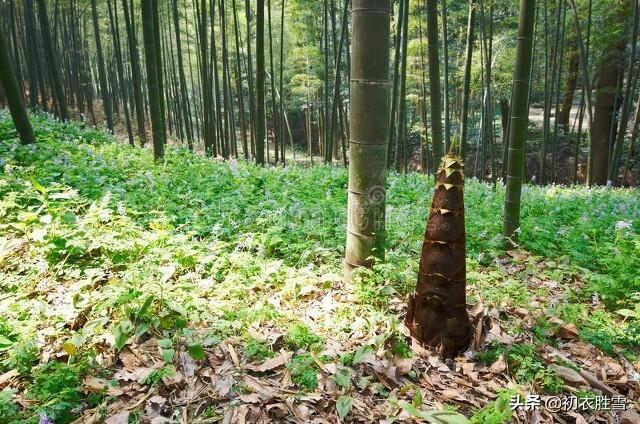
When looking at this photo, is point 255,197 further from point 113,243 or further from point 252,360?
point 252,360

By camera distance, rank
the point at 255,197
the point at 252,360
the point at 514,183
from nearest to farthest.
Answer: the point at 252,360
the point at 514,183
the point at 255,197

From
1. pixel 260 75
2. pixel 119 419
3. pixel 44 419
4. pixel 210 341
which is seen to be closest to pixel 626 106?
pixel 260 75

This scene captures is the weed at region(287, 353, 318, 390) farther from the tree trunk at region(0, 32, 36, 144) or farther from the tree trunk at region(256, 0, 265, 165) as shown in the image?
the tree trunk at region(0, 32, 36, 144)

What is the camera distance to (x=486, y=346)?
7.38ft

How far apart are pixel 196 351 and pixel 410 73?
57.6 ft

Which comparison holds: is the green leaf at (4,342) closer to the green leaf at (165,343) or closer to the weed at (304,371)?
the green leaf at (165,343)

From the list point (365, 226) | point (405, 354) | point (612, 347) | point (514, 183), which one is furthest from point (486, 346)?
point (514, 183)

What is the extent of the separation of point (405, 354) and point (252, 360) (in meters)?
0.80

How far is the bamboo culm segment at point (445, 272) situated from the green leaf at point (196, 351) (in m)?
1.14

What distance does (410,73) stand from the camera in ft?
57.9

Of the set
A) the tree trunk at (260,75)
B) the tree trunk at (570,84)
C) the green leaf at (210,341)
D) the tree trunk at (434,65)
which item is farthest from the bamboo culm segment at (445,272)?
the tree trunk at (570,84)

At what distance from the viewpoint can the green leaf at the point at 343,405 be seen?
1760 mm

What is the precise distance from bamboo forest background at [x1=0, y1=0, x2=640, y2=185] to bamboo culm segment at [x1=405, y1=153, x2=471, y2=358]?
1.30 meters

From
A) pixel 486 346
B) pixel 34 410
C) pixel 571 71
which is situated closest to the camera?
pixel 34 410
